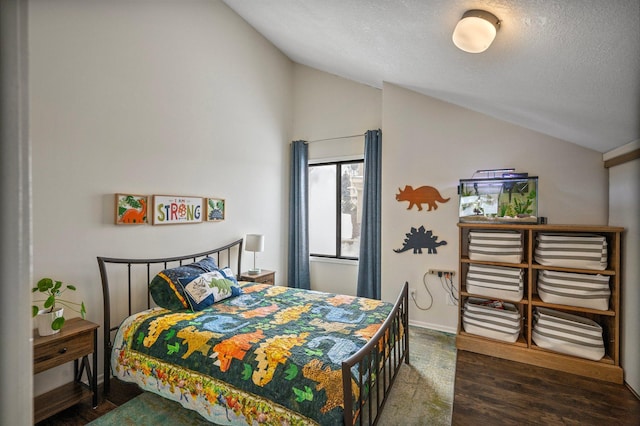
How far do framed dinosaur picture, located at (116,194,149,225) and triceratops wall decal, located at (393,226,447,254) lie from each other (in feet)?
8.97

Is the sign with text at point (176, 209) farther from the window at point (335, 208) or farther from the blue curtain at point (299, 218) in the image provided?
the window at point (335, 208)

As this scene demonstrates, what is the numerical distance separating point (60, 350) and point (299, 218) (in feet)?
9.85

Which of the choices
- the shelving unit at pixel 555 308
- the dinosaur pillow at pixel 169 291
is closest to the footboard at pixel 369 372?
the shelving unit at pixel 555 308

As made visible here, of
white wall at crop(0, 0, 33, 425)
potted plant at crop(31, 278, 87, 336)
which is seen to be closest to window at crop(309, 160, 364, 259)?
potted plant at crop(31, 278, 87, 336)

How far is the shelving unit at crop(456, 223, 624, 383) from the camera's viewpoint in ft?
7.90

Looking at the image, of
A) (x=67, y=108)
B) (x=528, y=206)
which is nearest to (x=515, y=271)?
(x=528, y=206)

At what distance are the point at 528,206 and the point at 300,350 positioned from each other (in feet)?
8.13

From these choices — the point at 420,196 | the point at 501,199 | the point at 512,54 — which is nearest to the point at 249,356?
the point at 512,54

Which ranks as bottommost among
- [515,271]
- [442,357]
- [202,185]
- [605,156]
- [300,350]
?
[442,357]

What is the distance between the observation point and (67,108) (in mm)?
2225

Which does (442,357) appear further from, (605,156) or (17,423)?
(17,423)

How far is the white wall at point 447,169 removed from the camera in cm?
280

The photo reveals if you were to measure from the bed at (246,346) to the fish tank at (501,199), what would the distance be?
4.01 feet

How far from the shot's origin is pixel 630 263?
2.33m
